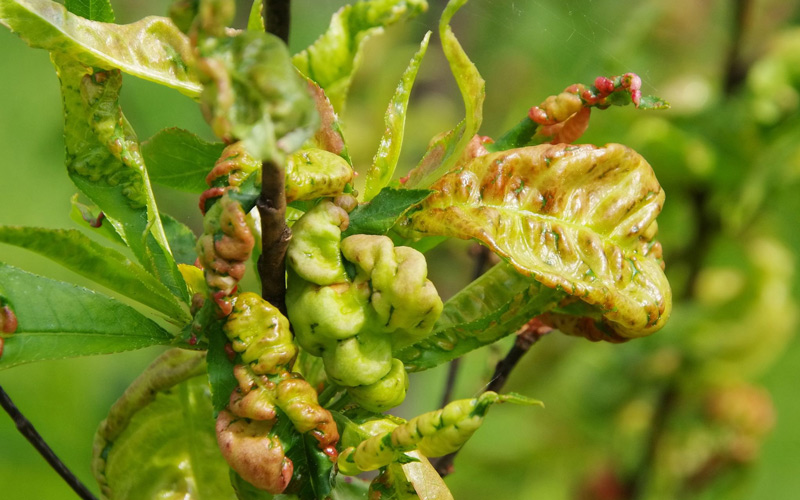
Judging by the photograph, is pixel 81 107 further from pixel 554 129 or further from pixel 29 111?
pixel 29 111

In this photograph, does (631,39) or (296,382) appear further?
(631,39)

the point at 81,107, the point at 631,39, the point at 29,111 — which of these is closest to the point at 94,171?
the point at 81,107

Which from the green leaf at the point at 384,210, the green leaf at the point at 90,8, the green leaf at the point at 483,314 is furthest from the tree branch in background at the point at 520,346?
the green leaf at the point at 90,8

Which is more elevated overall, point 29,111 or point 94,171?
point 94,171

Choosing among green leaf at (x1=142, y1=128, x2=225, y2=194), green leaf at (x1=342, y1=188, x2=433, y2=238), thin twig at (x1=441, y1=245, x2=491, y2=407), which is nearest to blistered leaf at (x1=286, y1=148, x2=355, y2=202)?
green leaf at (x1=342, y1=188, x2=433, y2=238)

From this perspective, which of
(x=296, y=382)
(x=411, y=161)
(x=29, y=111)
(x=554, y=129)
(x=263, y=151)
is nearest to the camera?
(x=263, y=151)

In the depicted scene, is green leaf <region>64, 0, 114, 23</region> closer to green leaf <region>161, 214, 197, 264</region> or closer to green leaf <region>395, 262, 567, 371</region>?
green leaf <region>161, 214, 197, 264</region>

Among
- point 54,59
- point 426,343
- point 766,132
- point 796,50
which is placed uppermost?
point 54,59
